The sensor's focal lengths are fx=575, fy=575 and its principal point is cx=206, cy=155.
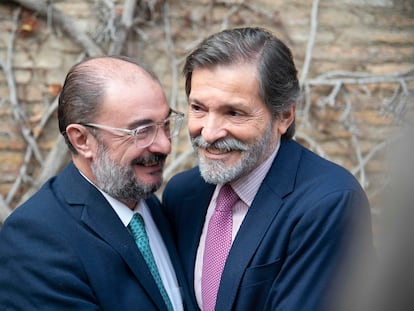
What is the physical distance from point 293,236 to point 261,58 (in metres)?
0.67

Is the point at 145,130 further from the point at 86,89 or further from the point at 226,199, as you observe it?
the point at 226,199

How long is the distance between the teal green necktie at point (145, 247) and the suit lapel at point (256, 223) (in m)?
0.22

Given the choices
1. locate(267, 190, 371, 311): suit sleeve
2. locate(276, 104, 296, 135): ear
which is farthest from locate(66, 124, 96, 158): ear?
locate(267, 190, 371, 311): suit sleeve

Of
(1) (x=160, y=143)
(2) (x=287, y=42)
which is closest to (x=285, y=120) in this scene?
(1) (x=160, y=143)

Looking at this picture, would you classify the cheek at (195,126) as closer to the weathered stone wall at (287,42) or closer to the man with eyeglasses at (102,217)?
the man with eyeglasses at (102,217)

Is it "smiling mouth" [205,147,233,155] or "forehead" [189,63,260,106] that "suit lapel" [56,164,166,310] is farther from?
"forehead" [189,63,260,106]

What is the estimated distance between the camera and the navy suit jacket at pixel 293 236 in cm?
194

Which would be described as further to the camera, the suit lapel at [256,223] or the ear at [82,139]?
the ear at [82,139]

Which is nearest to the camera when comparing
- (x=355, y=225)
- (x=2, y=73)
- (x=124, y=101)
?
(x=355, y=225)

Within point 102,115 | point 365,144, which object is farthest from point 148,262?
point 365,144

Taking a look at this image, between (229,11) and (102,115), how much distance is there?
7.36ft

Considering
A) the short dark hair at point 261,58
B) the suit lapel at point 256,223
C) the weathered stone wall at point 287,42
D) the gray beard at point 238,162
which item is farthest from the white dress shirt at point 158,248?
the weathered stone wall at point 287,42

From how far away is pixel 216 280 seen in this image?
2.20 m

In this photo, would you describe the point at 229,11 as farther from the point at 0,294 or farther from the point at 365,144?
the point at 0,294
